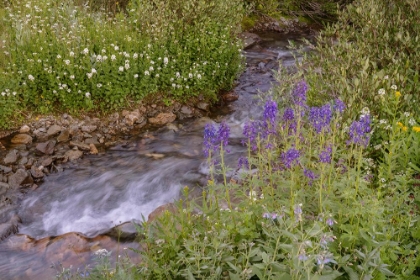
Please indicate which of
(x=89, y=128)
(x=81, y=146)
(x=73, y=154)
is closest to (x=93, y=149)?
(x=81, y=146)

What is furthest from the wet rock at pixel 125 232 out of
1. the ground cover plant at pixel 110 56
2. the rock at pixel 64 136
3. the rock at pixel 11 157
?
the ground cover plant at pixel 110 56

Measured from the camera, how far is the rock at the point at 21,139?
280 inches

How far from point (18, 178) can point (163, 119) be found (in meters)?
2.88

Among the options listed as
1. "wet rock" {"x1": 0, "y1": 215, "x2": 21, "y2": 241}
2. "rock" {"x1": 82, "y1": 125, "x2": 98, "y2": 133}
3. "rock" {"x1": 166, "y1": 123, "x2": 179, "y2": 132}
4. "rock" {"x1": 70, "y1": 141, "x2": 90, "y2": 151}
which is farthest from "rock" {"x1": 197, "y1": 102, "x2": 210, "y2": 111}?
"wet rock" {"x1": 0, "y1": 215, "x2": 21, "y2": 241}

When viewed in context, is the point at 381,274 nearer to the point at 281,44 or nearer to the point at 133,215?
the point at 133,215

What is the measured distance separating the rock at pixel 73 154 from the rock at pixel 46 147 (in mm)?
262

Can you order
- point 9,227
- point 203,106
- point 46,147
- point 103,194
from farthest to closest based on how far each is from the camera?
point 203,106, point 46,147, point 103,194, point 9,227

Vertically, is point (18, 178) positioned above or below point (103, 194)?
above

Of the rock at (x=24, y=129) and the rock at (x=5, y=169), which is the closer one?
the rock at (x=5, y=169)

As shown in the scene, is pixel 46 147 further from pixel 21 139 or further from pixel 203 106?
pixel 203 106

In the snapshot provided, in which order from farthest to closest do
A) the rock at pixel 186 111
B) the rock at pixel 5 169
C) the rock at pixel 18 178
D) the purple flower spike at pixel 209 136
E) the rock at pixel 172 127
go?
the rock at pixel 186 111 → the rock at pixel 172 127 → the rock at pixel 5 169 → the rock at pixel 18 178 → the purple flower spike at pixel 209 136

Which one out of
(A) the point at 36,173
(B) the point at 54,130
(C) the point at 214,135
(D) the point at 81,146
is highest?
(C) the point at 214,135

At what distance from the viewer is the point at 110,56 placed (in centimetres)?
771

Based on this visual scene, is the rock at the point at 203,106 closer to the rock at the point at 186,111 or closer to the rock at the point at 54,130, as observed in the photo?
the rock at the point at 186,111
